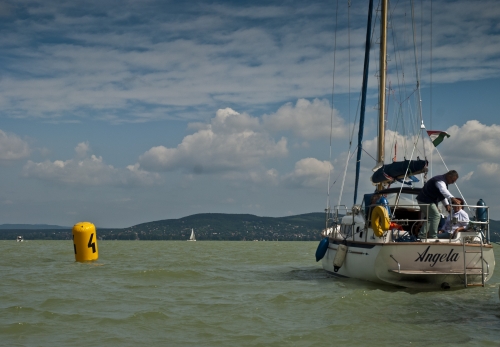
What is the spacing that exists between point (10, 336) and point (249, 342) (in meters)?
3.88

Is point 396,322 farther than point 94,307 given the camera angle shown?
No

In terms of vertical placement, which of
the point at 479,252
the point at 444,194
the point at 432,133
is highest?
the point at 432,133

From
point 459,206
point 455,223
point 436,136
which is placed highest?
point 436,136

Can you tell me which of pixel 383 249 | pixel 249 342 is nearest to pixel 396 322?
pixel 249 342

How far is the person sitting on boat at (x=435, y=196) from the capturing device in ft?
50.2

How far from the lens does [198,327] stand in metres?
11.0

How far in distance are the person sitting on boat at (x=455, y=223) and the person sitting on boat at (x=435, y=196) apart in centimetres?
28

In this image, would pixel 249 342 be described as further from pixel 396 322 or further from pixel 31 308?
pixel 31 308

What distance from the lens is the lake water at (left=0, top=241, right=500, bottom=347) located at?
1004cm

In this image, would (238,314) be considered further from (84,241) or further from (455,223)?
(84,241)

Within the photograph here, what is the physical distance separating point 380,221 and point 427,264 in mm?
1486

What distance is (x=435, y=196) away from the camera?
1556 cm

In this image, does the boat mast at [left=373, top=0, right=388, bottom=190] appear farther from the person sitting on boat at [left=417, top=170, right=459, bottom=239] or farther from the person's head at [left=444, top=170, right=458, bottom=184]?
the person's head at [left=444, top=170, right=458, bottom=184]

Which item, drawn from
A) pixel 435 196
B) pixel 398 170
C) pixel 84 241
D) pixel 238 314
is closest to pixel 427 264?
pixel 435 196
